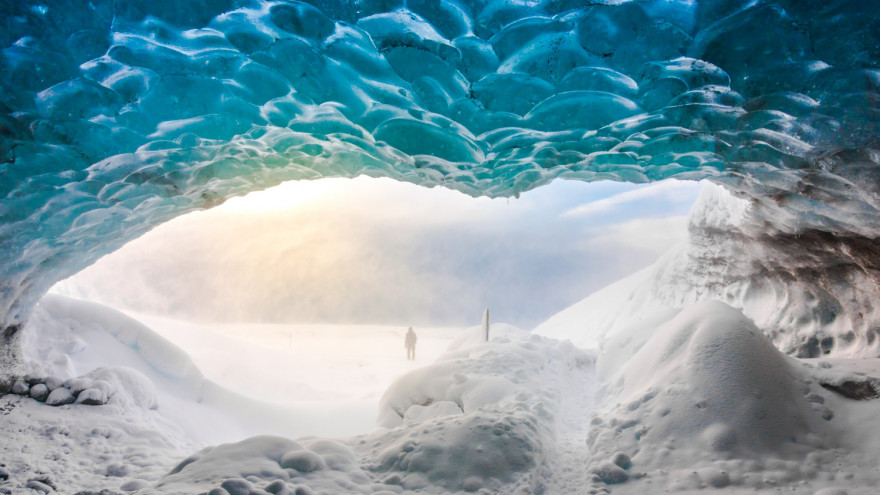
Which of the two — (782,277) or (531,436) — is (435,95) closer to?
(531,436)

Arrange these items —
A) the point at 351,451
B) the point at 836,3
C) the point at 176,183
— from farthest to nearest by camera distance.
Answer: the point at 176,183, the point at 351,451, the point at 836,3

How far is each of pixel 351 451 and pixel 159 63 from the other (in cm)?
321

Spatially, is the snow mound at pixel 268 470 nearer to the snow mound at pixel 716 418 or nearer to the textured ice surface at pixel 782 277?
the snow mound at pixel 716 418

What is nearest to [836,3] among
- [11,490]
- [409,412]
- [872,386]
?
[872,386]

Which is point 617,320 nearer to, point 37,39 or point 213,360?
point 213,360

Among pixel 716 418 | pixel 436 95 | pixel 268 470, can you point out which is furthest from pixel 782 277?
pixel 268 470

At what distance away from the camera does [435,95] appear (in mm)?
3166

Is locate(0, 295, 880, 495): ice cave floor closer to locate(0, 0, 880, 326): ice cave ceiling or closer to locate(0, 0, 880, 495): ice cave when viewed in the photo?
locate(0, 0, 880, 495): ice cave

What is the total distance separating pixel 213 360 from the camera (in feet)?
37.2

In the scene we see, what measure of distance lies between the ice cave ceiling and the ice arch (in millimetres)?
12

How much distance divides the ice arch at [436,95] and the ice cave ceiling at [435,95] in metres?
0.01

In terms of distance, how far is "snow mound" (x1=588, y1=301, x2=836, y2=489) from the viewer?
328 cm

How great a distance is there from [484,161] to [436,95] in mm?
946

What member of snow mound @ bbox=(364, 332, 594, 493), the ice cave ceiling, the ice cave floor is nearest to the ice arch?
the ice cave ceiling
